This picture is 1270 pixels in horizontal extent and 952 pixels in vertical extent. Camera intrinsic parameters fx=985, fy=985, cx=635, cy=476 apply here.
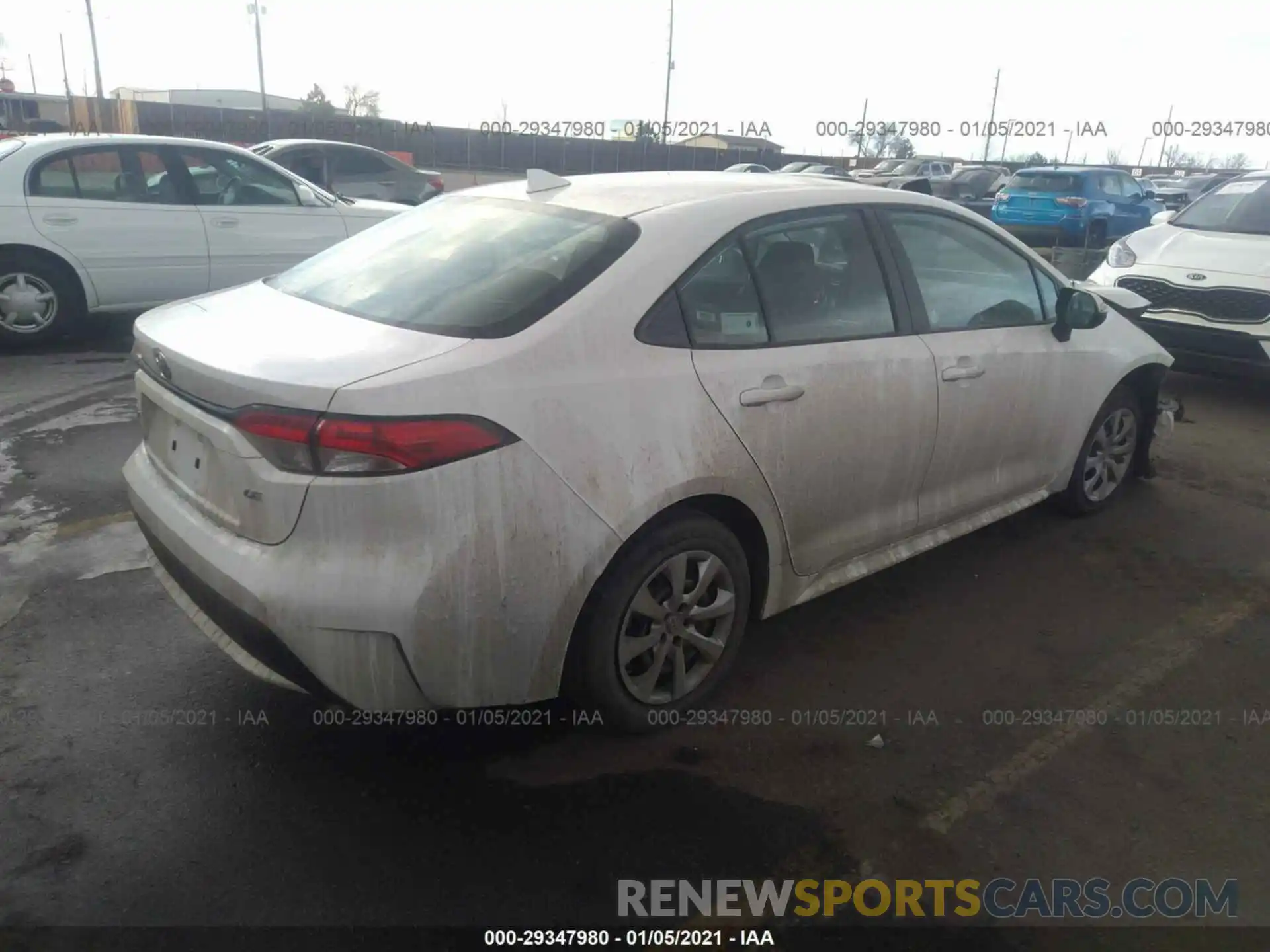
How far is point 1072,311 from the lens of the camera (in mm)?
4117

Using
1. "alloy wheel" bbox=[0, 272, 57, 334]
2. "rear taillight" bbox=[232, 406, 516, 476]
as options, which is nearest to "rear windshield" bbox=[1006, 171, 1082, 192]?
"alloy wheel" bbox=[0, 272, 57, 334]

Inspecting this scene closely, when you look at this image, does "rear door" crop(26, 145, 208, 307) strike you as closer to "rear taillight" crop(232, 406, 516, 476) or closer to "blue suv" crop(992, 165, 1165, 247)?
"rear taillight" crop(232, 406, 516, 476)

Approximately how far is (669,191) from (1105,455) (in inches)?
111

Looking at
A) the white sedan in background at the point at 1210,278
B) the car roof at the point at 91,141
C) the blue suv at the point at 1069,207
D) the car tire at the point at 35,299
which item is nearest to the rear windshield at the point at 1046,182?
the blue suv at the point at 1069,207

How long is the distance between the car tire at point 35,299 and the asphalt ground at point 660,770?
146 inches

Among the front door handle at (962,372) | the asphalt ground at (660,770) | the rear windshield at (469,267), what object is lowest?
the asphalt ground at (660,770)

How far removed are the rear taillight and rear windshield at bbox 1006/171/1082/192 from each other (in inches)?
671

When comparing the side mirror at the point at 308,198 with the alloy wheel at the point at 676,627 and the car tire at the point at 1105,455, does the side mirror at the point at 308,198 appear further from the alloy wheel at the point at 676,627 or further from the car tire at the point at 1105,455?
the alloy wheel at the point at 676,627

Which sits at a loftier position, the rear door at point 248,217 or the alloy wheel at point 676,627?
the rear door at point 248,217

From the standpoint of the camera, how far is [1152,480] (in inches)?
215

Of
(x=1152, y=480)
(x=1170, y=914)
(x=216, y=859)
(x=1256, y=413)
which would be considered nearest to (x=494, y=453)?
(x=216, y=859)

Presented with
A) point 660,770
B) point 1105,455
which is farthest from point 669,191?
point 1105,455

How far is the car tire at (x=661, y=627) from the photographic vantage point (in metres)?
2.71

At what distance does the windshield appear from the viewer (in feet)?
24.5
